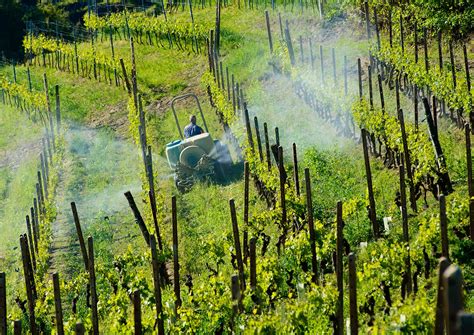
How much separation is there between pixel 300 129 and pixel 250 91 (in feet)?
15.6

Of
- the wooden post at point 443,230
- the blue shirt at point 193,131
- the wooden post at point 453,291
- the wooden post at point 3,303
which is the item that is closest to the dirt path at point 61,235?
Result: the blue shirt at point 193,131

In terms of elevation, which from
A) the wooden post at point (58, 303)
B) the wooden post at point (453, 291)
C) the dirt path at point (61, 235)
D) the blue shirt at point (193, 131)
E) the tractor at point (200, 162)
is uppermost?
the wooden post at point (453, 291)

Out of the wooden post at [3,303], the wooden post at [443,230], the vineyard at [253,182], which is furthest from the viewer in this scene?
the vineyard at [253,182]

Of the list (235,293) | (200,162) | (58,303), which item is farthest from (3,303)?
(200,162)

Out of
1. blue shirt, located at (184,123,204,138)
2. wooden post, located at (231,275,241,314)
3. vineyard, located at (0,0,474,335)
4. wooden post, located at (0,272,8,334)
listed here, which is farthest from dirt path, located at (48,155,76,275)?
wooden post, located at (231,275,241,314)

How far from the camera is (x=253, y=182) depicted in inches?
684

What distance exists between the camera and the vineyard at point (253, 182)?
364 inches

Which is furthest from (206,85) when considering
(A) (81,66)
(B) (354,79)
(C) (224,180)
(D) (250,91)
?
(A) (81,66)

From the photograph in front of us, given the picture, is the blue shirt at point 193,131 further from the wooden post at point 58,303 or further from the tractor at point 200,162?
the wooden post at point 58,303

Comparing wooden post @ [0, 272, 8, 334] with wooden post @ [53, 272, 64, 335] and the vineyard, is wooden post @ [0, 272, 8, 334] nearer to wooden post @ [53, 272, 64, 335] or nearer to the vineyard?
the vineyard

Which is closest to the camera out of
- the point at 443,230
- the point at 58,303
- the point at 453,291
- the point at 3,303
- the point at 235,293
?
the point at 453,291

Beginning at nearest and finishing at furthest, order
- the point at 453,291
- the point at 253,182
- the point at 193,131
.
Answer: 1. the point at 453,291
2. the point at 253,182
3. the point at 193,131

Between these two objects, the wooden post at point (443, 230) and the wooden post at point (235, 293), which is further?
the wooden post at point (235, 293)

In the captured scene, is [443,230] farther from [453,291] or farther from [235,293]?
[453,291]
